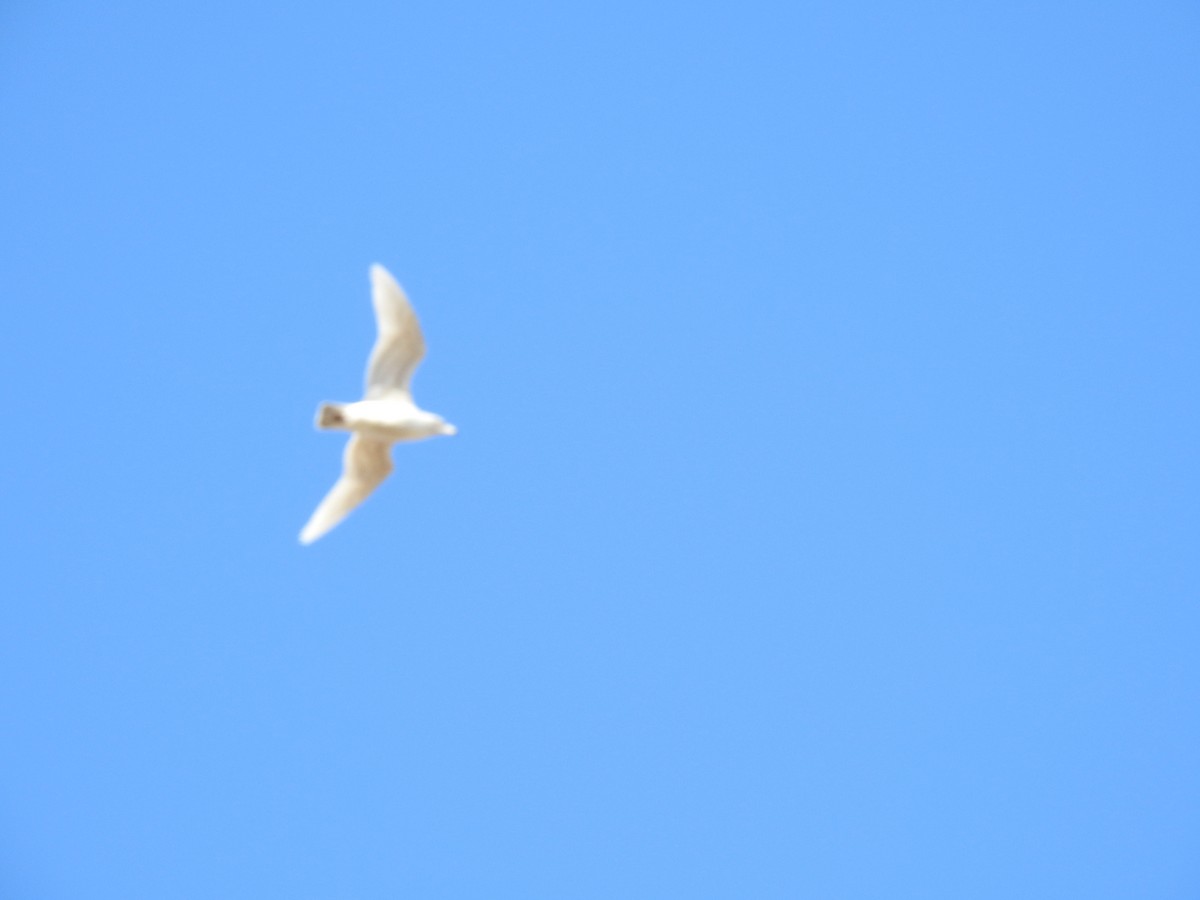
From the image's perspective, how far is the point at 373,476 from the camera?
19.3 meters

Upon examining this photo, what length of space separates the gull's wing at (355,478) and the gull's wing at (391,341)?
81cm

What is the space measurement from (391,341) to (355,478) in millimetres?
1861

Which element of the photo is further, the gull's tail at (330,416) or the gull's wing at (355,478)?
the gull's wing at (355,478)

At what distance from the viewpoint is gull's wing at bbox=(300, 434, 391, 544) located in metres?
19.1

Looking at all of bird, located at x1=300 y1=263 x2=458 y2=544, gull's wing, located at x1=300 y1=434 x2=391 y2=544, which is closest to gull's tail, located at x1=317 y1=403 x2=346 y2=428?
bird, located at x1=300 y1=263 x2=458 y2=544

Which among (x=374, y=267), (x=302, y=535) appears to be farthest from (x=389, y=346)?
(x=302, y=535)

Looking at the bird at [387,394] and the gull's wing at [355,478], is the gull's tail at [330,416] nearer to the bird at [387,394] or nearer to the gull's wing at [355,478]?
the bird at [387,394]

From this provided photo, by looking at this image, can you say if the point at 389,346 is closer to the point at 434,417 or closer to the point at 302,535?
the point at 434,417

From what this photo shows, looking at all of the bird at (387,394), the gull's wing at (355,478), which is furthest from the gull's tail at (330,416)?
the gull's wing at (355,478)

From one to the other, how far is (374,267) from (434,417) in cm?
182

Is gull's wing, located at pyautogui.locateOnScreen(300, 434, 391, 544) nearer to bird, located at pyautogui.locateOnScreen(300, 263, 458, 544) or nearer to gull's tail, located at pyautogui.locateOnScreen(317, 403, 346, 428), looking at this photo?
bird, located at pyautogui.locateOnScreen(300, 263, 458, 544)

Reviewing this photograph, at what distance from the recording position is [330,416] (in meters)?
17.5

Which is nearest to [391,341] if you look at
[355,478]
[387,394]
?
[387,394]

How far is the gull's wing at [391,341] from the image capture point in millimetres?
18328
